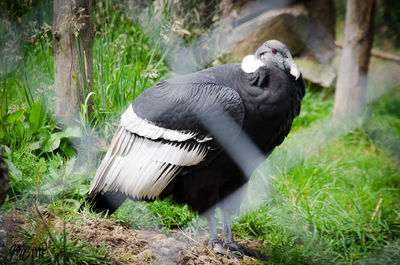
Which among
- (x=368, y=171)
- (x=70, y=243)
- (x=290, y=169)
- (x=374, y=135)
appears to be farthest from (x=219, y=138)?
(x=374, y=135)

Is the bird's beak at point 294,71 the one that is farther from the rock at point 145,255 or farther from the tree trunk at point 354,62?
the tree trunk at point 354,62

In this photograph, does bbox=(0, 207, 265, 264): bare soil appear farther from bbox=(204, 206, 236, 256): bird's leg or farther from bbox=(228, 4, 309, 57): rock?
bbox=(228, 4, 309, 57): rock

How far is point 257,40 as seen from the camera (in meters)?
4.66

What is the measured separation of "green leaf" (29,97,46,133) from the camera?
Answer: 270 centimetres

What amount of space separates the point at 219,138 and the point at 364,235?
1.48 m

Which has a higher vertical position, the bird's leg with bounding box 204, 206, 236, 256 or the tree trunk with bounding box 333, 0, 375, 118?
the tree trunk with bounding box 333, 0, 375, 118

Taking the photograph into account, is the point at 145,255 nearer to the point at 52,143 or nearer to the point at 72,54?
the point at 52,143

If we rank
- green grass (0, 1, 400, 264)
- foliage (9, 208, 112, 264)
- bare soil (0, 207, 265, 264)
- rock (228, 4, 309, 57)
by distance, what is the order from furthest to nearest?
rock (228, 4, 309, 57)
green grass (0, 1, 400, 264)
bare soil (0, 207, 265, 264)
foliage (9, 208, 112, 264)

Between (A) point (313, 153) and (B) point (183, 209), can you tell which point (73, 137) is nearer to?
(B) point (183, 209)

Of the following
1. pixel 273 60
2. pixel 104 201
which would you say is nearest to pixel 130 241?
pixel 104 201

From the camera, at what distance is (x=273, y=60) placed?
2311 millimetres

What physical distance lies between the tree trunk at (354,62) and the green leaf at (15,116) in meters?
3.09

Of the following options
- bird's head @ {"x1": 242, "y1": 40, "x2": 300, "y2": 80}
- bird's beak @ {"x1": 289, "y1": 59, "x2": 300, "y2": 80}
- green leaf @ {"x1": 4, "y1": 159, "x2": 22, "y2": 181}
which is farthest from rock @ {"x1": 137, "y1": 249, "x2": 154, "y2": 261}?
bird's beak @ {"x1": 289, "y1": 59, "x2": 300, "y2": 80}

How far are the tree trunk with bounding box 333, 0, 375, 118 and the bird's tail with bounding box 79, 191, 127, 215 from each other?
2744mm
